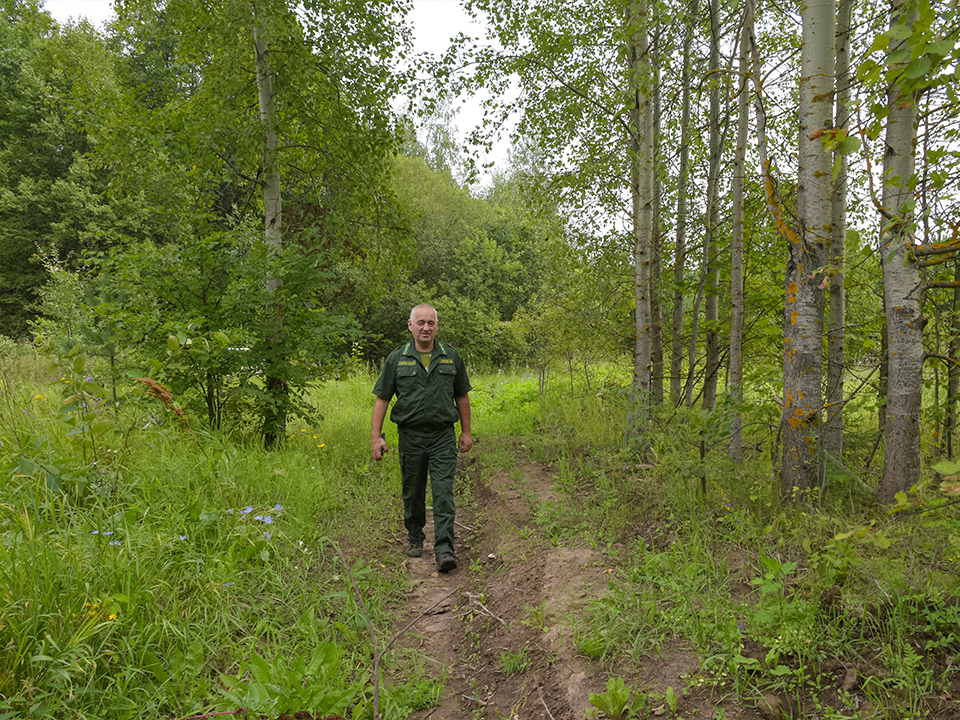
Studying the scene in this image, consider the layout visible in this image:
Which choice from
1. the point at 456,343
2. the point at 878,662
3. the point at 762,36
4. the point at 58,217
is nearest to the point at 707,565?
the point at 878,662

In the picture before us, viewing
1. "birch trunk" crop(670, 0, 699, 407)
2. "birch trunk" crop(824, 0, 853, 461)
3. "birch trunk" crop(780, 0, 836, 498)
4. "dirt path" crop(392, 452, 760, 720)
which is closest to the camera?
"dirt path" crop(392, 452, 760, 720)

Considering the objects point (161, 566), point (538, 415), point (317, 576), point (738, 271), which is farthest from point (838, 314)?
point (538, 415)

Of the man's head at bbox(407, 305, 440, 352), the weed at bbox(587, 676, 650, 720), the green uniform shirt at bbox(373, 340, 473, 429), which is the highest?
the man's head at bbox(407, 305, 440, 352)

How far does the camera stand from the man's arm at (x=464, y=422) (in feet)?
16.0

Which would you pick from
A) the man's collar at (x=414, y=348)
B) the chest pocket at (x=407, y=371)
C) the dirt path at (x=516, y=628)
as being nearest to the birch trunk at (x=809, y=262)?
the dirt path at (x=516, y=628)

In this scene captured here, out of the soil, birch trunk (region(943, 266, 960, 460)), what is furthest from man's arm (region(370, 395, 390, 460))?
birch trunk (region(943, 266, 960, 460))

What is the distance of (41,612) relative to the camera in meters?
2.46

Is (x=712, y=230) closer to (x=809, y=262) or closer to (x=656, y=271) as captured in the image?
(x=656, y=271)

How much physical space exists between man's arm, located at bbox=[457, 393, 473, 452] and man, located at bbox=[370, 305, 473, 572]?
0.01m

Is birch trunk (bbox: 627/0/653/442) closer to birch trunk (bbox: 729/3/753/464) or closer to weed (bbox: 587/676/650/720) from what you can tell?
birch trunk (bbox: 729/3/753/464)

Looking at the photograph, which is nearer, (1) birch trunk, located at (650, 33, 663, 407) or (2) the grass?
(2) the grass

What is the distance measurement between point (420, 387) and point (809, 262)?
312 centimetres

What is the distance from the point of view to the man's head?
4.77 metres

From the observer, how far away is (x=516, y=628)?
336cm
